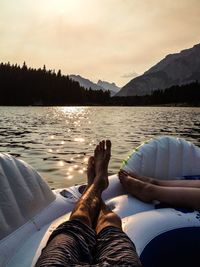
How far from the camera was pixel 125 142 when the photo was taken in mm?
18641

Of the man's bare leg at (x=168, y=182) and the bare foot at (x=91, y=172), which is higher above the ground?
the bare foot at (x=91, y=172)

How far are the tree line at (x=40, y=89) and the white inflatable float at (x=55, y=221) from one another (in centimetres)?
12378

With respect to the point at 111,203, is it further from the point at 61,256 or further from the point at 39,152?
the point at 39,152

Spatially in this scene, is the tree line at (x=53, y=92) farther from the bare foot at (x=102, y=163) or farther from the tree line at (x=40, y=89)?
the bare foot at (x=102, y=163)

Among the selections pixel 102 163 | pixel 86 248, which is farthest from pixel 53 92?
pixel 86 248

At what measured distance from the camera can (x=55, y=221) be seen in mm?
3996

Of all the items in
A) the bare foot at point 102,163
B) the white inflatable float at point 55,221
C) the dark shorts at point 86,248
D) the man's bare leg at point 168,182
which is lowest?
the white inflatable float at point 55,221

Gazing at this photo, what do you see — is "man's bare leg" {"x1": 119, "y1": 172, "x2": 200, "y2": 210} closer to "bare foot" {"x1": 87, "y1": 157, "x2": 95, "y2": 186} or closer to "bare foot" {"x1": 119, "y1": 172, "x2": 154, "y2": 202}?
"bare foot" {"x1": 119, "y1": 172, "x2": 154, "y2": 202}

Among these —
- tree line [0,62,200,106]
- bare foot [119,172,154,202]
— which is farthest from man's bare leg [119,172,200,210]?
tree line [0,62,200,106]

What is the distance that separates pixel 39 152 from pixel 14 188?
11.1m

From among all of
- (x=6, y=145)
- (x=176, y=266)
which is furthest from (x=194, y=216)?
(x=6, y=145)

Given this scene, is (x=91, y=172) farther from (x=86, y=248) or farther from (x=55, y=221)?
(x=86, y=248)

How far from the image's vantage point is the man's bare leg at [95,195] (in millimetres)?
3174

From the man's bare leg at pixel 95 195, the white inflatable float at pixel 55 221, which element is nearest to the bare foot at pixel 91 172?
the man's bare leg at pixel 95 195
